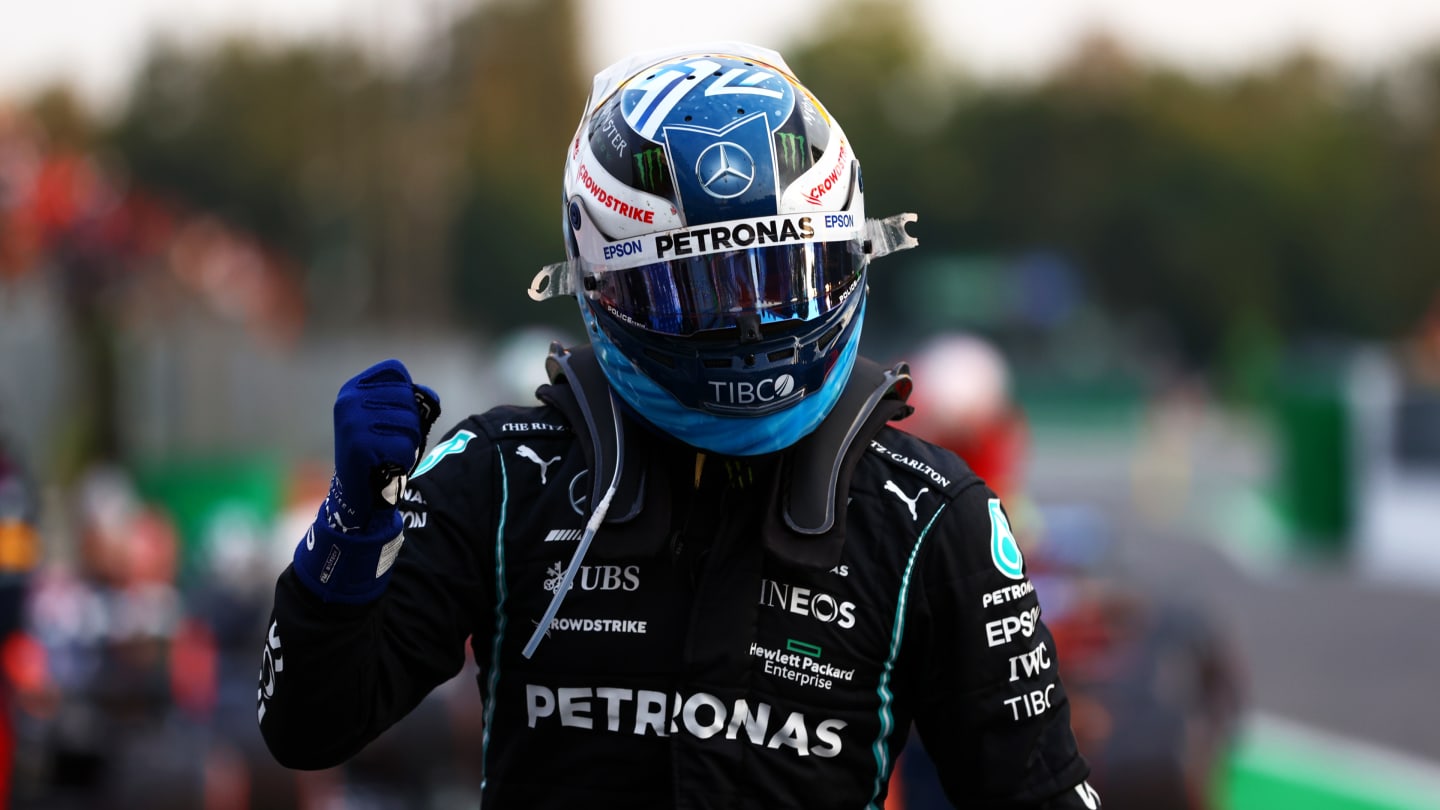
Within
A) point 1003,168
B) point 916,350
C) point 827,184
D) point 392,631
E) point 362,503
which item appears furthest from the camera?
point 1003,168

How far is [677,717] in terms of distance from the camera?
2320 mm

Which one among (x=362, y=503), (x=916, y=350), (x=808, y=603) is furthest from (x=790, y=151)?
(x=916, y=350)

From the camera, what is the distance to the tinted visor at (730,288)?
7.75 feet

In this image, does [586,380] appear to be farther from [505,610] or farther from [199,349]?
[199,349]

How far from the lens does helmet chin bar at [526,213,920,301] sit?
253cm

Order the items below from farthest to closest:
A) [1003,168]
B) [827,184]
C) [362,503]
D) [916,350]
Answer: [1003,168]
[916,350]
[827,184]
[362,503]

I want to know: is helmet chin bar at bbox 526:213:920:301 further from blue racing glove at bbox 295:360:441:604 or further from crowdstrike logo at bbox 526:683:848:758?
crowdstrike logo at bbox 526:683:848:758

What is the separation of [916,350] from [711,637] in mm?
34900

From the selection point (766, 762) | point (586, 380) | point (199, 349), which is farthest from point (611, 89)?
point (199, 349)

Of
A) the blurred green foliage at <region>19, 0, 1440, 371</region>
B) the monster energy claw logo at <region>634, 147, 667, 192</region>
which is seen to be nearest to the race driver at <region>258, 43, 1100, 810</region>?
the monster energy claw logo at <region>634, 147, 667, 192</region>

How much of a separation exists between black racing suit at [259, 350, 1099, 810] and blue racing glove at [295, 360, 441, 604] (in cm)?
9

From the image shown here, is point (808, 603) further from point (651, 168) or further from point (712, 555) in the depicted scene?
point (651, 168)

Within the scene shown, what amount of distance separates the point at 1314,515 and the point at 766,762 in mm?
19116

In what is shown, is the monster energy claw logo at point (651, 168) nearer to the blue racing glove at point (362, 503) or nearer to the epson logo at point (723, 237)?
the epson logo at point (723, 237)
